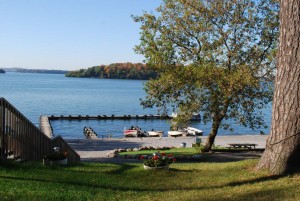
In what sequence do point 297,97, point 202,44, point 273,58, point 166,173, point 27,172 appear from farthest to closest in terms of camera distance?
1. point 202,44
2. point 273,58
3. point 166,173
4. point 27,172
5. point 297,97

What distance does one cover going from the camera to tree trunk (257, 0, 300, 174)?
852 centimetres

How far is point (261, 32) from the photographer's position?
2256cm

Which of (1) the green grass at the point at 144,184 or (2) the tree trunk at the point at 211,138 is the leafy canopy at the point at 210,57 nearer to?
(2) the tree trunk at the point at 211,138

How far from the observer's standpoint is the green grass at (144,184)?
7414mm

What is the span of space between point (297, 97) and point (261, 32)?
15.0m

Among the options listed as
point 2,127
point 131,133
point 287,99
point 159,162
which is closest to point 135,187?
point 159,162

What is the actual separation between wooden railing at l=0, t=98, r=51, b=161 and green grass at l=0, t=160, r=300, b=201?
2.42 ft

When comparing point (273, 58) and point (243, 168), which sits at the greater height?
point (273, 58)

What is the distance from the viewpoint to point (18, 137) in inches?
448

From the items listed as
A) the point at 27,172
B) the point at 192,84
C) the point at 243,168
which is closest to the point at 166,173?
the point at 243,168

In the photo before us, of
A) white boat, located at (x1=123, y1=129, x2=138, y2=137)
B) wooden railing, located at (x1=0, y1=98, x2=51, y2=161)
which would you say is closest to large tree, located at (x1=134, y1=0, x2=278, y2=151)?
wooden railing, located at (x1=0, y1=98, x2=51, y2=161)

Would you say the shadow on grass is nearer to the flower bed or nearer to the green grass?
the green grass

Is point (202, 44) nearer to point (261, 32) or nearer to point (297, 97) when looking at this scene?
point (261, 32)

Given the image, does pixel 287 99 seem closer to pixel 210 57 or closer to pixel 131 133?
pixel 210 57
